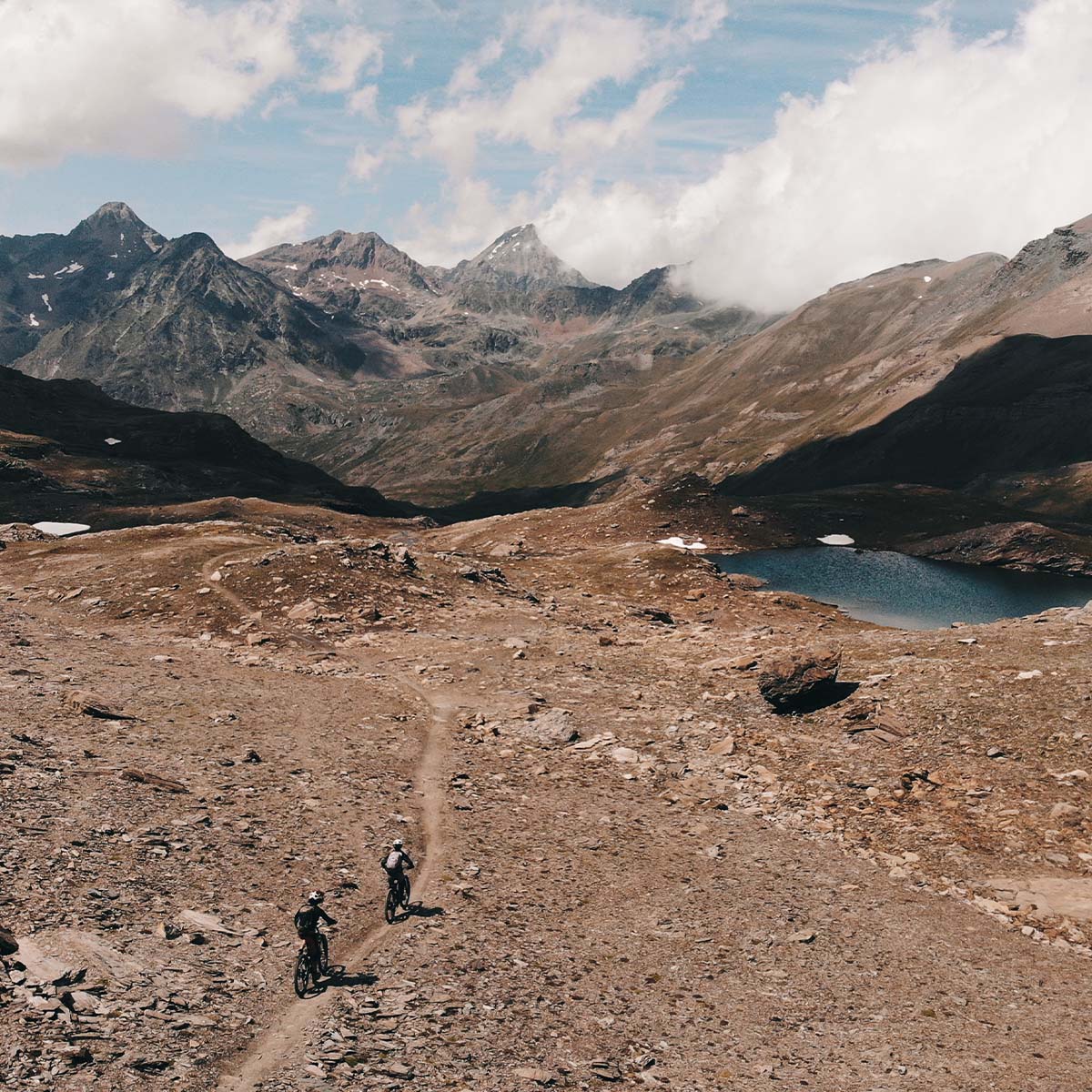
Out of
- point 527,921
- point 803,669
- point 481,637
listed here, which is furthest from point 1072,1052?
point 481,637

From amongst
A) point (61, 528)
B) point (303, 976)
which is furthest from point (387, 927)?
point (61, 528)

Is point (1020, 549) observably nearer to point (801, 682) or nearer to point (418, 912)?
point (801, 682)

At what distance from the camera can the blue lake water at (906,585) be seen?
383ft

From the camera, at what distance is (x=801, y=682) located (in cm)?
3616

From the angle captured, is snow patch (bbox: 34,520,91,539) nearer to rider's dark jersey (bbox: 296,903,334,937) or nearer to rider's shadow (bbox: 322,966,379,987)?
rider's dark jersey (bbox: 296,903,334,937)

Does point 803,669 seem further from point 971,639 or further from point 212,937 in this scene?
point 212,937

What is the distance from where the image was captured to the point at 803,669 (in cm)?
3638

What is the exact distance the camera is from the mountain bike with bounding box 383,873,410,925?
67.6 ft

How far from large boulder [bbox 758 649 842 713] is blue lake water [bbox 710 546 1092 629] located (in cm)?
7475

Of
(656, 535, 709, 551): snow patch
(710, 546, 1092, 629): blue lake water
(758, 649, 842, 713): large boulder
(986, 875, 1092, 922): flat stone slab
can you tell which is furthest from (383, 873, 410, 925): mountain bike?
(656, 535, 709, 551): snow patch

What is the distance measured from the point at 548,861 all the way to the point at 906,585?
132021 mm

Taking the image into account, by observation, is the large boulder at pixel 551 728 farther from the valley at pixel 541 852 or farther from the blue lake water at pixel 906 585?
the blue lake water at pixel 906 585

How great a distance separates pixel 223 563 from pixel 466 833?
136 feet

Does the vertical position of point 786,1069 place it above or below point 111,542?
below
